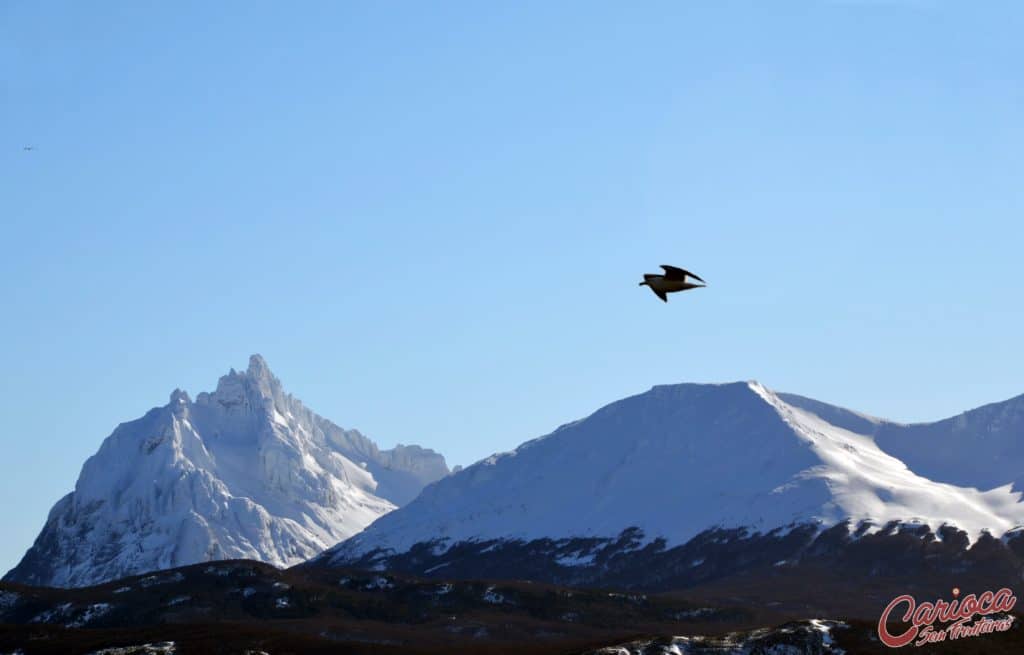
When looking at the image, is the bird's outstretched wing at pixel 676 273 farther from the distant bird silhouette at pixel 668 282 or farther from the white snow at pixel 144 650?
the white snow at pixel 144 650

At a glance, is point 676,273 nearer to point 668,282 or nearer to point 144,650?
point 668,282

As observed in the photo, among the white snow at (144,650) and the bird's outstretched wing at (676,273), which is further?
the white snow at (144,650)

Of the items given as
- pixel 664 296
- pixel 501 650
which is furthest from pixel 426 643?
pixel 664 296

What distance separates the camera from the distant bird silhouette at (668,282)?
237 ft

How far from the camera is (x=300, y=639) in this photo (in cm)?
18412

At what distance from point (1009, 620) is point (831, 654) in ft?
64.7

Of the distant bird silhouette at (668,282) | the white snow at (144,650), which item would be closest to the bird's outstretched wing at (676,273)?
the distant bird silhouette at (668,282)

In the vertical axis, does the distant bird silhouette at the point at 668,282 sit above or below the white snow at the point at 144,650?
above

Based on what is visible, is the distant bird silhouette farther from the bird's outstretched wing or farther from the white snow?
the white snow

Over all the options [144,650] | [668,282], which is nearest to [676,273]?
[668,282]

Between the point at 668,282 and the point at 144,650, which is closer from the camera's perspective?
the point at 668,282

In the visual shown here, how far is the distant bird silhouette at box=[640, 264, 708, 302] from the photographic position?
237ft

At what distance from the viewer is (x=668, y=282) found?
2879 inches

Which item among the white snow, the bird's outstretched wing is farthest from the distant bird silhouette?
the white snow
